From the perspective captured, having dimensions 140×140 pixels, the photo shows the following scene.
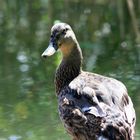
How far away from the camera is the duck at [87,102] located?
6004 millimetres

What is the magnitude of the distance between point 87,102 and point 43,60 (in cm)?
405

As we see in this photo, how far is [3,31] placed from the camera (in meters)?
12.2

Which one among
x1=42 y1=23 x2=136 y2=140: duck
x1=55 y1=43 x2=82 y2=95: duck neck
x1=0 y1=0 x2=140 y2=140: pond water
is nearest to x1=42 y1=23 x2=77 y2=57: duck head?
x1=42 y1=23 x2=136 y2=140: duck

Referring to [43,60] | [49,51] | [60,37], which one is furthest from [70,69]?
[43,60]

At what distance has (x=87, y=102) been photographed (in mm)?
6238

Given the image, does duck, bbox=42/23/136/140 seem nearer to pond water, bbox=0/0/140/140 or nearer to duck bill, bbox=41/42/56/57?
duck bill, bbox=41/42/56/57

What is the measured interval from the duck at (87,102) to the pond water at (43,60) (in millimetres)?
837

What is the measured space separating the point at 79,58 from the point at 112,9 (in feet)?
20.5

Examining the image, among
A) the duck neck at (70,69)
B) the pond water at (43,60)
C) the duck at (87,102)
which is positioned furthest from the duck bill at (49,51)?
the pond water at (43,60)

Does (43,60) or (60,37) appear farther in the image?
(43,60)

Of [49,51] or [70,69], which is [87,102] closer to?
[49,51]

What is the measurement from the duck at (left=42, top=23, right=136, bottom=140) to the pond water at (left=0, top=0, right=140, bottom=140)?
837 mm

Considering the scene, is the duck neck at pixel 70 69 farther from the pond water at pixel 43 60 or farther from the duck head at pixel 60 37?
the pond water at pixel 43 60

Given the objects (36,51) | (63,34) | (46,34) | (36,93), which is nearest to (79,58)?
(63,34)
